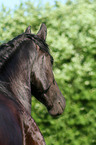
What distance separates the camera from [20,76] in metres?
2.35

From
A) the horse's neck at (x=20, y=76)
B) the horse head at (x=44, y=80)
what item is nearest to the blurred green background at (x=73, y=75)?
the horse head at (x=44, y=80)

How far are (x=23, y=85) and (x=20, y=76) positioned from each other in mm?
90

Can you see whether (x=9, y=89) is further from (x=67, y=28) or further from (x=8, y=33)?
(x=8, y=33)

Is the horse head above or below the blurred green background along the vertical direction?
above

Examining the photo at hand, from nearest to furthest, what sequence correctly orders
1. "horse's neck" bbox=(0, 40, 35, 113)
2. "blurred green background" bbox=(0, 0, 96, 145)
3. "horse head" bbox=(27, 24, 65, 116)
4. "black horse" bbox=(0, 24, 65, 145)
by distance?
"black horse" bbox=(0, 24, 65, 145)
"horse's neck" bbox=(0, 40, 35, 113)
"horse head" bbox=(27, 24, 65, 116)
"blurred green background" bbox=(0, 0, 96, 145)

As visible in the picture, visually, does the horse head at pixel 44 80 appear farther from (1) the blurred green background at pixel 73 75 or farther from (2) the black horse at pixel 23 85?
(1) the blurred green background at pixel 73 75

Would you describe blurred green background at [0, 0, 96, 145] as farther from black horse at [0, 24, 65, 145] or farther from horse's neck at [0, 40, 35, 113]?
horse's neck at [0, 40, 35, 113]

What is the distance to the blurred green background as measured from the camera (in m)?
5.88

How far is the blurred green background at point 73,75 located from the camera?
5883mm

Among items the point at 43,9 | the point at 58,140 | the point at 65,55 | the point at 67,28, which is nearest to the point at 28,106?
the point at 58,140

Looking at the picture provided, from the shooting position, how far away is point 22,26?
7543 mm

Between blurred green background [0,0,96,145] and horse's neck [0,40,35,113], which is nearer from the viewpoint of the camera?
horse's neck [0,40,35,113]

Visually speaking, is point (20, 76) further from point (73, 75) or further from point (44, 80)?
point (73, 75)

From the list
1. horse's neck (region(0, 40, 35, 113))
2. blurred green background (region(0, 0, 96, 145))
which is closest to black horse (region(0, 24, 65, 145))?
horse's neck (region(0, 40, 35, 113))
